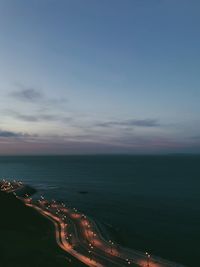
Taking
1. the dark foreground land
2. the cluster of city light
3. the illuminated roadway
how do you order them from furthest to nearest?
the cluster of city light, the dark foreground land, the illuminated roadway

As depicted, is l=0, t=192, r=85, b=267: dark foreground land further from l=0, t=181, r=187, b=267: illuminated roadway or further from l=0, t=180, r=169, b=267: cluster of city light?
l=0, t=180, r=169, b=267: cluster of city light

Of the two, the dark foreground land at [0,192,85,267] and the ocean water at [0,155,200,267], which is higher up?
the dark foreground land at [0,192,85,267]

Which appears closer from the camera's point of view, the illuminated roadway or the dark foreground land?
the illuminated roadway

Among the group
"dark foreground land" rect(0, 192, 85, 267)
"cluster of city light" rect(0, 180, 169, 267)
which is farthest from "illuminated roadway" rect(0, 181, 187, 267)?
"dark foreground land" rect(0, 192, 85, 267)

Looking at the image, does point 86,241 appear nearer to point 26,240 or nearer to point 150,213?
point 26,240

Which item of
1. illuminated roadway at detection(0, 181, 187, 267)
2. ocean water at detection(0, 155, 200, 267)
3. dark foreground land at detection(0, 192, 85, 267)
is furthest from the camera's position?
ocean water at detection(0, 155, 200, 267)

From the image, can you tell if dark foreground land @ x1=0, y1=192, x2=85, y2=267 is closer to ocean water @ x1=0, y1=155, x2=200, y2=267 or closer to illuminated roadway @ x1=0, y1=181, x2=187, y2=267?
illuminated roadway @ x1=0, y1=181, x2=187, y2=267

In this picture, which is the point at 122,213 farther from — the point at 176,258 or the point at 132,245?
the point at 176,258

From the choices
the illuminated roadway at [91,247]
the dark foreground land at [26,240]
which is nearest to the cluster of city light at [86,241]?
the illuminated roadway at [91,247]

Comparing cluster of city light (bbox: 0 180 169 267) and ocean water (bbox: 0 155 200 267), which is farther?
ocean water (bbox: 0 155 200 267)
